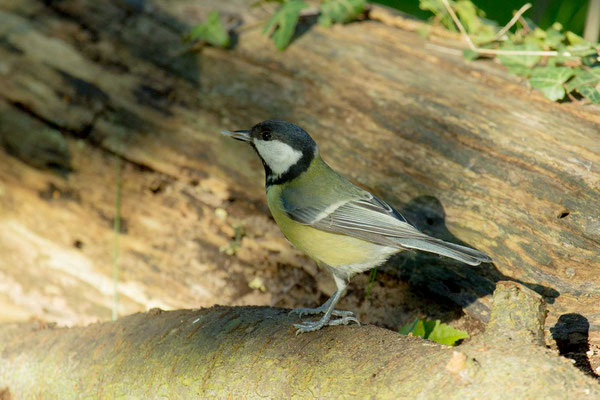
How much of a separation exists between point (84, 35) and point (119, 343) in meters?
2.34

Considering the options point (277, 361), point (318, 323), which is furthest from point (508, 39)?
point (277, 361)

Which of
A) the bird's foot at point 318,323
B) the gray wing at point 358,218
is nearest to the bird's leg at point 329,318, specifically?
the bird's foot at point 318,323

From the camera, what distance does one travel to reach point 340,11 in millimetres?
3500

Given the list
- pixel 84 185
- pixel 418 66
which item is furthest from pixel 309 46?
pixel 84 185

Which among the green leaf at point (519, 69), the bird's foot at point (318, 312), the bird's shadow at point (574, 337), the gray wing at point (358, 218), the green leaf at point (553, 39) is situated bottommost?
the bird's foot at point (318, 312)

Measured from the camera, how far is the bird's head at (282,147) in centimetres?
247

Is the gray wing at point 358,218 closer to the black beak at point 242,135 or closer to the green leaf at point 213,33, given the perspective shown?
the black beak at point 242,135

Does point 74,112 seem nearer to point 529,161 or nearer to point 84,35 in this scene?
point 84,35

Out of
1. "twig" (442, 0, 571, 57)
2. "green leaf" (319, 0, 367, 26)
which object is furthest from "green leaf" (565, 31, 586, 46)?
"green leaf" (319, 0, 367, 26)

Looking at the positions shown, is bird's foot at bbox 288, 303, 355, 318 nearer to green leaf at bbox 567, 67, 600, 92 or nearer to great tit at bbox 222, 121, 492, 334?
great tit at bbox 222, 121, 492, 334

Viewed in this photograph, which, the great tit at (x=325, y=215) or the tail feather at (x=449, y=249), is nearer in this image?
the tail feather at (x=449, y=249)

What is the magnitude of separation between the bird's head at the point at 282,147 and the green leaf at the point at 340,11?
1320mm

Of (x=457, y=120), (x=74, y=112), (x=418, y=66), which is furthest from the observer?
(x=74, y=112)

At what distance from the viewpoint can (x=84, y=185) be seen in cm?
339
